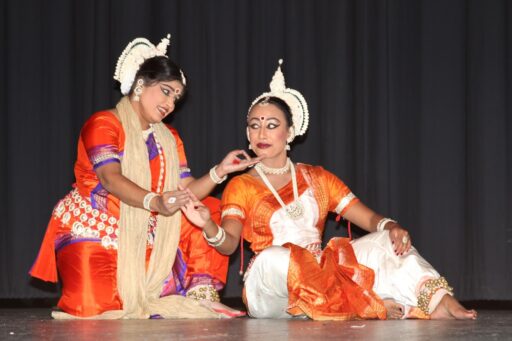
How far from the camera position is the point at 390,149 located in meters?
4.68

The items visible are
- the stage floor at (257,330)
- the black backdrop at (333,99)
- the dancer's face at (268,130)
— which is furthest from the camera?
the black backdrop at (333,99)

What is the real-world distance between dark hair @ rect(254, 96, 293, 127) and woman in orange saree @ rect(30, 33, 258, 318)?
14.6 inches

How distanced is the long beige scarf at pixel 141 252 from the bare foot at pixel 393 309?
2.33 ft

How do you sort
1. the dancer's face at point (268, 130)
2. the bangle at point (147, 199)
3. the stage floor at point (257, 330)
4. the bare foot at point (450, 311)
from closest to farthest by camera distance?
the stage floor at point (257, 330)
the bare foot at point (450, 311)
the bangle at point (147, 199)
the dancer's face at point (268, 130)

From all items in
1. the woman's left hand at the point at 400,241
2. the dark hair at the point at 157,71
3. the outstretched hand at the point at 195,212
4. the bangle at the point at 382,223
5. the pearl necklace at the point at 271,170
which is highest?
the dark hair at the point at 157,71

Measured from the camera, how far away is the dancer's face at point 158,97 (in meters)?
3.57

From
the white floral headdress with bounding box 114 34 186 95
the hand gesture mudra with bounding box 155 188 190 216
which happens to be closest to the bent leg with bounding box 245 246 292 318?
the hand gesture mudra with bounding box 155 188 190 216

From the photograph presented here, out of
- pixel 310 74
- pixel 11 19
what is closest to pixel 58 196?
pixel 11 19

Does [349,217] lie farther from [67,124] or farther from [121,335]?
[67,124]

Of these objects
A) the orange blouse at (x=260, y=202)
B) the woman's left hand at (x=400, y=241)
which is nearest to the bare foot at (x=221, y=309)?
the orange blouse at (x=260, y=202)

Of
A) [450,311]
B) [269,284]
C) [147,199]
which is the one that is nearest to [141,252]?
[147,199]

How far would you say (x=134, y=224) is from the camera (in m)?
3.48

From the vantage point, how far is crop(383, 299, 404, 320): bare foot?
10.7 ft

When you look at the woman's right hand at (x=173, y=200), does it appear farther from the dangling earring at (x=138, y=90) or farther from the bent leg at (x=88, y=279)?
the dangling earring at (x=138, y=90)
